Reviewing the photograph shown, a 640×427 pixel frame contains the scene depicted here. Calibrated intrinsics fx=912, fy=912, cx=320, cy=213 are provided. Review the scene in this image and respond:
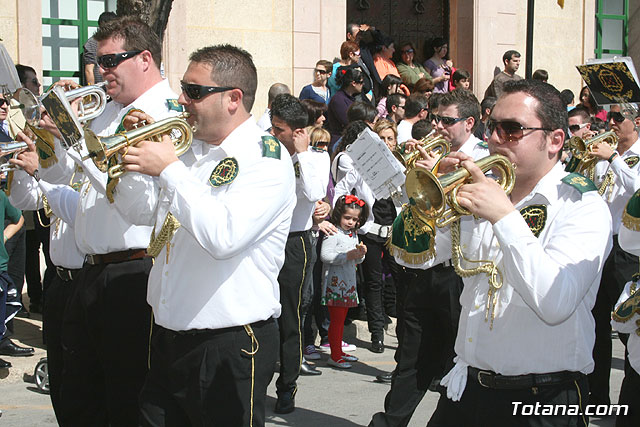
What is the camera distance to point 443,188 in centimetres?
330

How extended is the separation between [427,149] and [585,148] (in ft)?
4.69

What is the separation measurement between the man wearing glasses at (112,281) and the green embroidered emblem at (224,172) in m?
0.88

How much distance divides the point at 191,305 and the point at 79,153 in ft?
3.25

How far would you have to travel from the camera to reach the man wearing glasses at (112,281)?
4633 millimetres

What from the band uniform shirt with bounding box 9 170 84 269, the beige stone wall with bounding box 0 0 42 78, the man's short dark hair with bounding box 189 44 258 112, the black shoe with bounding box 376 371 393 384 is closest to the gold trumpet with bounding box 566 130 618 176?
the black shoe with bounding box 376 371 393 384

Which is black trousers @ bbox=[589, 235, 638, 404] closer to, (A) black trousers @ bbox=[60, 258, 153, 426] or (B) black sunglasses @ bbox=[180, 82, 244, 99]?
(A) black trousers @ bbox=[60, 258, 153, 426]

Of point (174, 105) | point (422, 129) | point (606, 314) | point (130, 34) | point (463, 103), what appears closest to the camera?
point (174, 105)

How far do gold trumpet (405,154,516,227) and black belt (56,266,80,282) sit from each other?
92.3 inches

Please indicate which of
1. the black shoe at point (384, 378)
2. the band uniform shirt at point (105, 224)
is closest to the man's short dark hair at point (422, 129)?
the black shoe at point (384, 378)

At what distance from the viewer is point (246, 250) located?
3.83 metres

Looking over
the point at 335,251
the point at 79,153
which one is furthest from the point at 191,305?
the point at 335,251

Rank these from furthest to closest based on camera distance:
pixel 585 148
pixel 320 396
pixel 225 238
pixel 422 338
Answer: pixel 320 396, pixel 585 148, pixel 422 338, pixel 225 238

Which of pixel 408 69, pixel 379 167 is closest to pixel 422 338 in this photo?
pixel 379 167

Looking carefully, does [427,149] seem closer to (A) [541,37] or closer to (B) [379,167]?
(B) [379,167]
